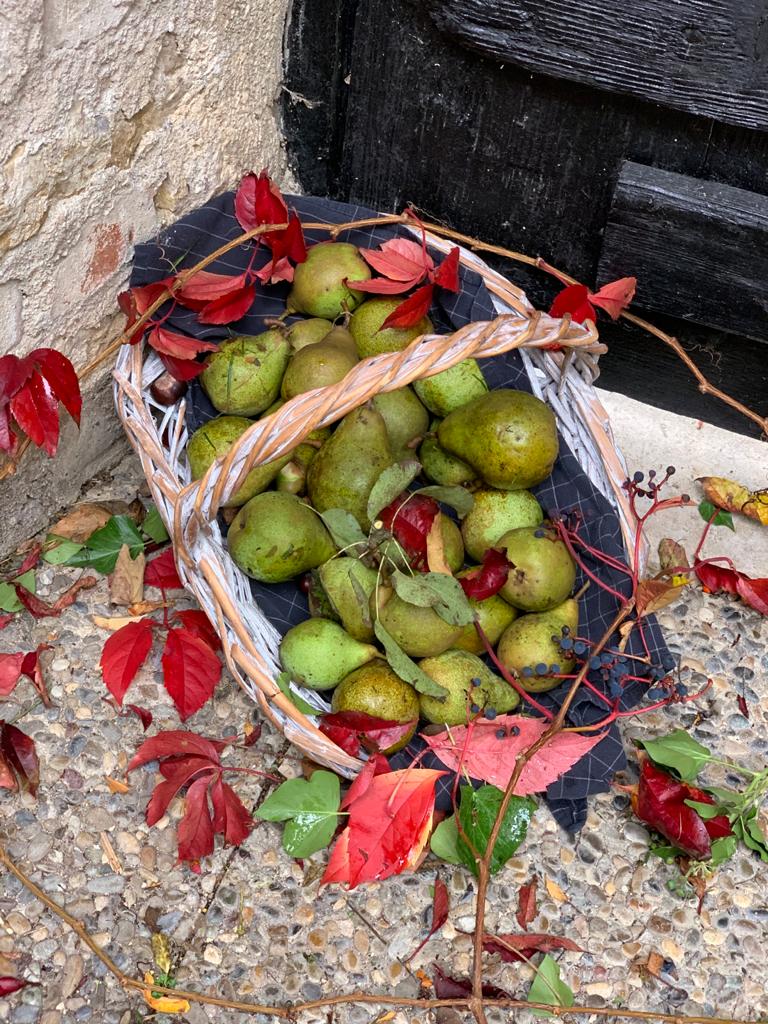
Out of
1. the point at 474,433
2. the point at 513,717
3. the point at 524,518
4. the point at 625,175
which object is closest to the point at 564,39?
the point at 625,175

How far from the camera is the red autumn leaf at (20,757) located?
1.71 m

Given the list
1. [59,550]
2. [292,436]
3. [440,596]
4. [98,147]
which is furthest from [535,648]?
[98,147]

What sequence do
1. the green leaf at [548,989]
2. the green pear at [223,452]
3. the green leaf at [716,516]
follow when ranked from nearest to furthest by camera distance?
the green leaf at [548,989], the green pear at [223,452], the green leaf at [716,516]

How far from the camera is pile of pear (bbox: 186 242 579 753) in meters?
1.66

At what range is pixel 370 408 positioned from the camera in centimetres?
175

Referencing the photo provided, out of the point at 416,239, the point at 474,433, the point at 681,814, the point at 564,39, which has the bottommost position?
the point at 681,814

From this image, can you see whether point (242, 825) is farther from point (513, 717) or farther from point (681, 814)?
point (681, 814)

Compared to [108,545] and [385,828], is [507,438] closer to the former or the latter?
[385,828]

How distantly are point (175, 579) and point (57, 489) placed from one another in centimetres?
34

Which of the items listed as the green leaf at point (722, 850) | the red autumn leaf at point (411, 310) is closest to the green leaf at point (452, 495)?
the red autumn leaf at point (411, 310)

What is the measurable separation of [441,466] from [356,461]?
21 cm

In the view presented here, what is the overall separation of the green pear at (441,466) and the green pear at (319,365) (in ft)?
0.72

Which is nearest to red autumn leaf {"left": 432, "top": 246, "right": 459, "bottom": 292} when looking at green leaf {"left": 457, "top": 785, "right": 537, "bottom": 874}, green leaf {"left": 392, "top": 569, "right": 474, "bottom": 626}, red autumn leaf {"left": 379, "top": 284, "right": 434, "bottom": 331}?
red autumn leaf {"left": 379, "top": 284, "right": 434, "bottom": 331}

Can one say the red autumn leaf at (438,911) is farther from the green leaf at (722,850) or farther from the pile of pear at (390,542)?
the green leaf at (722,850)
